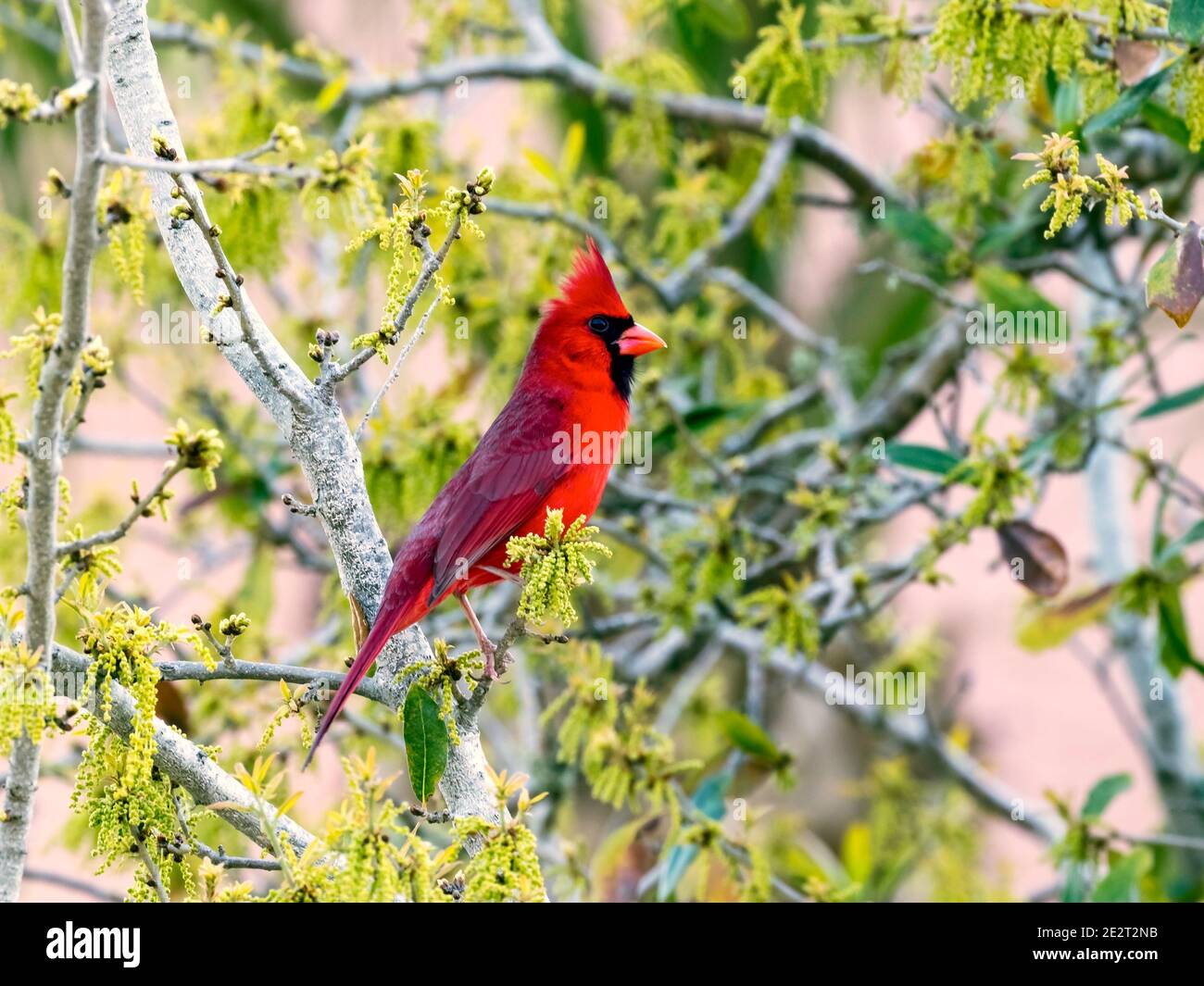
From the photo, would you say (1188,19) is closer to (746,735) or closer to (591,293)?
(591,293)

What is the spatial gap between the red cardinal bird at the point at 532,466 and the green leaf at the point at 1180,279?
0.88m

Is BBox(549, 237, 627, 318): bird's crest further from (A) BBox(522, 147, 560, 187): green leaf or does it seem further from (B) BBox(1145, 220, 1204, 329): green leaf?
(B) BBox(1145, 220, 1204, 329): green leaf

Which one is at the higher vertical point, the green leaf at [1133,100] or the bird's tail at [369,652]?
the green leaf at [1133,100]

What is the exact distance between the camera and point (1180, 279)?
72.5 inches

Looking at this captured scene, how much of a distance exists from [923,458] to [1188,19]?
1.19 metres

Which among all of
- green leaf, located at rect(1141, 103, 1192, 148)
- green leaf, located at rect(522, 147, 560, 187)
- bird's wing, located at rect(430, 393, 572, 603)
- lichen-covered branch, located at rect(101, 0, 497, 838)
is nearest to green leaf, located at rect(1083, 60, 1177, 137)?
green leaf, located at rect(1141, 103, 1192, 148)

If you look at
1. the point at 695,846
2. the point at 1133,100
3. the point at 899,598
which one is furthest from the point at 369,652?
the point at 899,598

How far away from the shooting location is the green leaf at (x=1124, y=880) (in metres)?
2.61

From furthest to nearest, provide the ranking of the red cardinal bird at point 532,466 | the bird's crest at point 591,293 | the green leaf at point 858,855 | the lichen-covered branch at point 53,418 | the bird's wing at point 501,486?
the green leaf at point 858,855
the bird's crest at point 591,293
the bird's wing at point 501,486
the red cardinal bird at point 532,466
the lichen-covered branch at point 53,418

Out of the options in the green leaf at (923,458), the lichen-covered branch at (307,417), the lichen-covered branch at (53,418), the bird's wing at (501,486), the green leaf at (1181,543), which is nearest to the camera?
the lichen-covered branch at (53,418)

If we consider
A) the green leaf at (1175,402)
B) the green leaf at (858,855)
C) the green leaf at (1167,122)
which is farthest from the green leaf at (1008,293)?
the green leaf at (858,855)

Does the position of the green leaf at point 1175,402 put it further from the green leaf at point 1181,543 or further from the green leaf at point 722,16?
the green leaf at point 722,16

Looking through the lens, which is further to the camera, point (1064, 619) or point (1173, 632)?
point (1064, 619)
